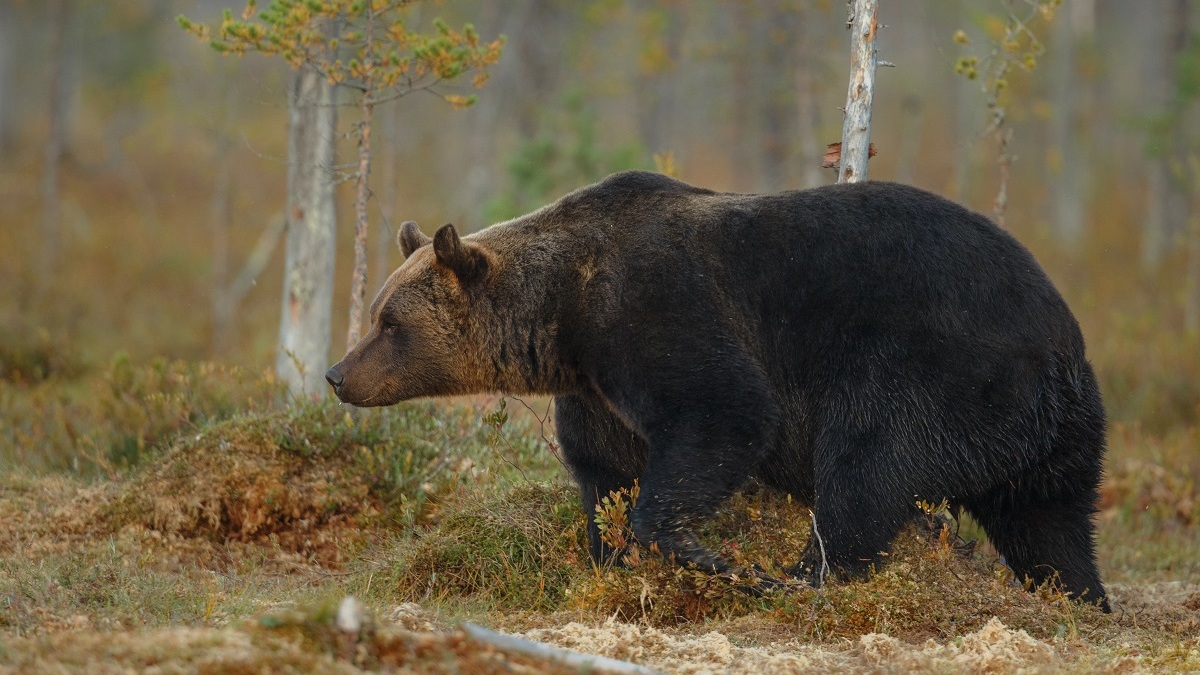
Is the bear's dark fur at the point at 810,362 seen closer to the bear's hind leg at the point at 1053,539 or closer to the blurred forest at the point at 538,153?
Answer: the bear's hind leg at the point at 1053,539

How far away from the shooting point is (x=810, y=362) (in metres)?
5.62

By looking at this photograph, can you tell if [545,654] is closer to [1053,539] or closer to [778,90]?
[1053,539]

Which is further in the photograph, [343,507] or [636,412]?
[343,507]

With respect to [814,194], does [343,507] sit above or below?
below

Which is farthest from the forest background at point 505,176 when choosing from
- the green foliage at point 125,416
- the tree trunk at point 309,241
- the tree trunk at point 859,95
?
the tree trunk at point 859,95

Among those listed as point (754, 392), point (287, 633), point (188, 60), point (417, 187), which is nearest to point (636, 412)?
point (754, 392)

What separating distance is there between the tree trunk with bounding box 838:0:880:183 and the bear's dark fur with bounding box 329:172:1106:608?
1214 mm

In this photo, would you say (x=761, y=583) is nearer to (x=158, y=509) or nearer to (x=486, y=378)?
(x=486, y=378)

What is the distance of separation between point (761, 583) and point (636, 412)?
0.95m

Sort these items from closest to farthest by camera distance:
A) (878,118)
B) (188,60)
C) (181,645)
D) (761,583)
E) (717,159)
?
(181,645) < (761,583) < (188,60) < (717,159) < (878,118)

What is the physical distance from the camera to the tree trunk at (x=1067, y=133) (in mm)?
25688

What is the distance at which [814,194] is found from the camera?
5863 millimetres

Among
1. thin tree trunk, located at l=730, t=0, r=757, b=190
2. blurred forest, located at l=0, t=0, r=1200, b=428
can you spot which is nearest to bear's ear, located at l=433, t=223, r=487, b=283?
blurred forest, located at l=0, t=0, r=1200, b=428

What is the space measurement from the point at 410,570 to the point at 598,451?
44.4 inches
